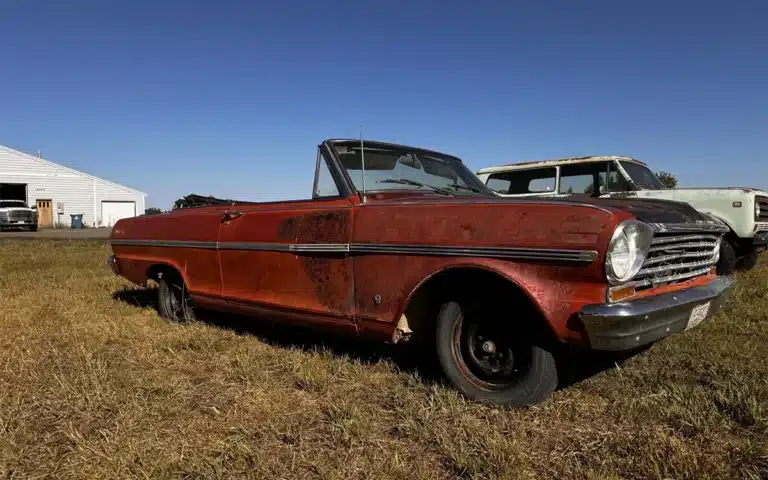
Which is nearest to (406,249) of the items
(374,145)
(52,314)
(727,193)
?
(374,145)

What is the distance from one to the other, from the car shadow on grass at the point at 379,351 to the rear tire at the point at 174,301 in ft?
0.64

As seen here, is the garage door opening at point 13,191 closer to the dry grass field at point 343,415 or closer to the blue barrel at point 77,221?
the blue barrel at point 77,221

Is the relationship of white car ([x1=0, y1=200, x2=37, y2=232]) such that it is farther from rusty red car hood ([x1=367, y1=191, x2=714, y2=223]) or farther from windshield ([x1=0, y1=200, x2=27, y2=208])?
rusty red car hood ([x1=367, y1=191, x2=714, y2=223])

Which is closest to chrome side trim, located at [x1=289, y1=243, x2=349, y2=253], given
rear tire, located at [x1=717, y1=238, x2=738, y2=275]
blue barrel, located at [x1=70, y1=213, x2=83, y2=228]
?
rear tire, located at [x1=717, y1=238, x2=738, y2=275]

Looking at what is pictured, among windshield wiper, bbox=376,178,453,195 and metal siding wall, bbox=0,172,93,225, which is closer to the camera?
windshield wiper, bbox=376,178,453,195

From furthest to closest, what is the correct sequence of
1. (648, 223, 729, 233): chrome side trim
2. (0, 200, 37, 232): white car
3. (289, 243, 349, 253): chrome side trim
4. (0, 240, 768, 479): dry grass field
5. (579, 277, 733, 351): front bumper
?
(0, 200, 37, 232): white car, (289, 243, 349, 253): chrome side trim, (648, 223, 729, 233): chrome side trim, (579, 277, 733, 351): front bumper, (0, 240, 768, 479): dry grass field

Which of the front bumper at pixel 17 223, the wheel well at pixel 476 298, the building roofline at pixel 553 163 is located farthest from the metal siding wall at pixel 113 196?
the wheel well at pixel 476 298

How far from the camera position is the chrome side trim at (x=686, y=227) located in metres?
2.77

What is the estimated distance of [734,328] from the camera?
4379 mm

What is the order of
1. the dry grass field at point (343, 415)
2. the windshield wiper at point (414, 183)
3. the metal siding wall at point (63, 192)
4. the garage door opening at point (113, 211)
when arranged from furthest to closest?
1. the garage door opening at point (113, 211)
2. the metal siding wall at point (63, 192)
3. the windshield wiper at point (414, 183)
4. the dry grass field at point (343, 415)

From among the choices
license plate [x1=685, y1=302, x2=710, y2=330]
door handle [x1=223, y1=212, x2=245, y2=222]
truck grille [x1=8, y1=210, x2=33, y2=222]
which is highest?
truck grille [x1=8, y1=210, x2=33, y2=222]

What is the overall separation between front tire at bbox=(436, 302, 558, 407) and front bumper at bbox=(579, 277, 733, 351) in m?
0.36

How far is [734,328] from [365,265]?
10.1 ft

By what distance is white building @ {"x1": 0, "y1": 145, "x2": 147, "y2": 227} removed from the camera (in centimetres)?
3376
